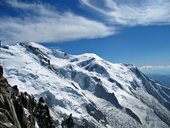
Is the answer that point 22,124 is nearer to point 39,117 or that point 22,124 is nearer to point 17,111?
point 17,111

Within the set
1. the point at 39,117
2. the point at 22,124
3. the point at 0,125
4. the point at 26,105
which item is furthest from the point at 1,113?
the point at 39,117

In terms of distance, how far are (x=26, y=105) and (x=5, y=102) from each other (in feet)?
161

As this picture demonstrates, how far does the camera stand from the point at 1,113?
206 ft

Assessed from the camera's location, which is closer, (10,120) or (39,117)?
(10,120)

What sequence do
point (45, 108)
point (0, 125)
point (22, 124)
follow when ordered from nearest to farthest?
point (0, 125)
point (22, 124)
point (45, 108)

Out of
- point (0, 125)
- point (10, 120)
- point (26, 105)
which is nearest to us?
point (0, 125)

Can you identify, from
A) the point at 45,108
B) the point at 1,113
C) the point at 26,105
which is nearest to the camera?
the point at 1,113

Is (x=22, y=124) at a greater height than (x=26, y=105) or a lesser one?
lesser

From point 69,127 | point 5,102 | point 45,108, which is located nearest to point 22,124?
point 5,102

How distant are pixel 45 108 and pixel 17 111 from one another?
51.2m

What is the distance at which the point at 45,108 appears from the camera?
137 meters

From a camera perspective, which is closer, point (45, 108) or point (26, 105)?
point (26, 105)

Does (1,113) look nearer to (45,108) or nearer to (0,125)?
(0,125)

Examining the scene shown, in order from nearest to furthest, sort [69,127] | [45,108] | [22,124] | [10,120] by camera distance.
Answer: [10,120] → [22,124] → [45,108] → [69,127]
